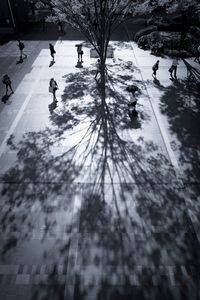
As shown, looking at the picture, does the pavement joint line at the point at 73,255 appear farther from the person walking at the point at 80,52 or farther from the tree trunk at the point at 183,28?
the tree trunk at the point at 183,28

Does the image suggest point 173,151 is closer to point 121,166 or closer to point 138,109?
point 121,166

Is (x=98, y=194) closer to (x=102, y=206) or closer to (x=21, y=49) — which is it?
(x=102, y=206)

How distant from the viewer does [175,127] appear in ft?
45.8

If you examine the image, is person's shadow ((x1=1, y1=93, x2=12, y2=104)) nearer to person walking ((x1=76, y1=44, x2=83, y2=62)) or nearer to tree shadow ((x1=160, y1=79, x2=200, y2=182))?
person walking ((x1=76, y1=44, x2=83, y2=62))

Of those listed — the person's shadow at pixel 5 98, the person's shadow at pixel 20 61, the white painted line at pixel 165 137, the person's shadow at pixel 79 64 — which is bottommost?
the white painted line at pixel 165 137

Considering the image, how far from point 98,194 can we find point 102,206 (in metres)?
0.61

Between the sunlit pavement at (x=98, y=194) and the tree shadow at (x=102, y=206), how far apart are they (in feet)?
0.12

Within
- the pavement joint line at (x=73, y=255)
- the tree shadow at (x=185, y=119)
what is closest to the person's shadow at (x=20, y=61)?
the tree shadow at (x=185, y=119)

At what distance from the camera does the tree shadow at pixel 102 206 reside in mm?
8062

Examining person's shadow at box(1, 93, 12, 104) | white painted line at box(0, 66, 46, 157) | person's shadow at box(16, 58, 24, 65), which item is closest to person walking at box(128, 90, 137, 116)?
white painted line at box(0, 66, 46, 157)

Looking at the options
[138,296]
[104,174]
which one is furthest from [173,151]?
[138,296]

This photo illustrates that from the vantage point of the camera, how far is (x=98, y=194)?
10523 mm

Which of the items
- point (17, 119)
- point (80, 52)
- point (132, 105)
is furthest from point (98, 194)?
point (80, 52)

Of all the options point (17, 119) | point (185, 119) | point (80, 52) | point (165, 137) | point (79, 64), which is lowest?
point (165, 137)
